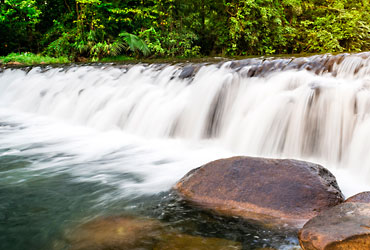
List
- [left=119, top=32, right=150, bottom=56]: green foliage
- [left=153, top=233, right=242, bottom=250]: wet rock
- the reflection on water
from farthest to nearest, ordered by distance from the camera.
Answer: [left=119, top=32, right=150, bottom=56]: green foliage < the reflection on water < [left=153, top=233, right=242, bottom=250]: wet rock

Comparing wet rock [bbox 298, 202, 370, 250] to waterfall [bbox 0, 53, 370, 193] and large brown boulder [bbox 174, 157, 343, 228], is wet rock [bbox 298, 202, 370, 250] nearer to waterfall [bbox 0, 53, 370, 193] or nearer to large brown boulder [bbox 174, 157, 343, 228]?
large brown boulder [bbox 174, 157, 343, 228]

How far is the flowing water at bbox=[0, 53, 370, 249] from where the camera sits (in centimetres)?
249

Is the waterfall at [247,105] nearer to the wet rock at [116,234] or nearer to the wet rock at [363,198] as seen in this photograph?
the wet rock at [363,198]

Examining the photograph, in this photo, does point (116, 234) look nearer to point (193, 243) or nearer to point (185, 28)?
point (193, 243)

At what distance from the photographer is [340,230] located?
1757mm

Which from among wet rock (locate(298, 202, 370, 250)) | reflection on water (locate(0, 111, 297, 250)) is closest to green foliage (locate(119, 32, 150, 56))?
reflection on water (locate(0, 111, 297, 250))

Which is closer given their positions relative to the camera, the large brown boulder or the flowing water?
the large brown boulder

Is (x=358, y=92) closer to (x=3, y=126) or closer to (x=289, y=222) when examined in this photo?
(x=289, y=222)

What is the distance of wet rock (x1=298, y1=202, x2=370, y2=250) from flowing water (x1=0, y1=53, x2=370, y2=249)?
18cm

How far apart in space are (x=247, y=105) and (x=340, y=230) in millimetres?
3143

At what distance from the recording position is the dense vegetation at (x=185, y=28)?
13742 millimetres

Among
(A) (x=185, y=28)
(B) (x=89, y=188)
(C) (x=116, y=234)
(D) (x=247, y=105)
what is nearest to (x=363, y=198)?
(C) (x=116, y=234)

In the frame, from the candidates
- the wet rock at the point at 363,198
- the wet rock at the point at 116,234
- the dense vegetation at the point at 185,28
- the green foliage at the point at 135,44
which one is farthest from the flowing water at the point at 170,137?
the dense vegetation at the point at 185,28

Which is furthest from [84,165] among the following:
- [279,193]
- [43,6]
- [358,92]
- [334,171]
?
[43,6]
